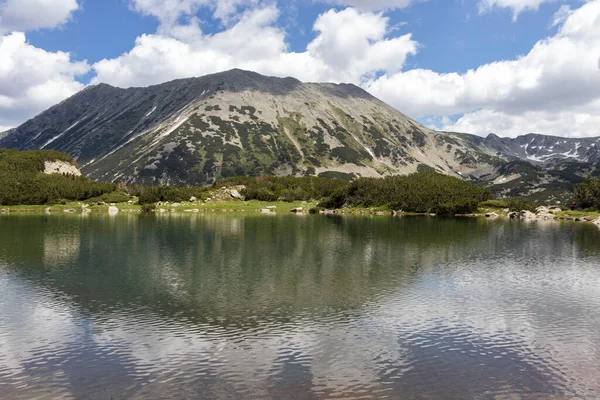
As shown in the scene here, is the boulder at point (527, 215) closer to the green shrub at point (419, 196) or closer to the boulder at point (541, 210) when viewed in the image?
the boulder at point (541, 210)

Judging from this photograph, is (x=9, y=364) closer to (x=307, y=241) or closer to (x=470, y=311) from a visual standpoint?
(x=470, y=311)

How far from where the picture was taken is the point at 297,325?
3297 cm

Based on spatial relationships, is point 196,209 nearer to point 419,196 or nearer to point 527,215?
point 419,196

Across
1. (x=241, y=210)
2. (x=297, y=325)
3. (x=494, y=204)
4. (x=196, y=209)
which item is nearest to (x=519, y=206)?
(x=494, y=204)

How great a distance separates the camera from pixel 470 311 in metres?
37.9

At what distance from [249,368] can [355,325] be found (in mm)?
10703

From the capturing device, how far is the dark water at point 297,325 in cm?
2336

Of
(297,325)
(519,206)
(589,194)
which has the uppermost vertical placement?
(589,194)

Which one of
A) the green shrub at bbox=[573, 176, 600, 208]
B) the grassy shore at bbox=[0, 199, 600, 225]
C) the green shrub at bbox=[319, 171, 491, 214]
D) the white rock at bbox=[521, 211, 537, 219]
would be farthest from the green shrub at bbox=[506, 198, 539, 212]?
the green shrub at bbox=[573, 176, 600, 208]

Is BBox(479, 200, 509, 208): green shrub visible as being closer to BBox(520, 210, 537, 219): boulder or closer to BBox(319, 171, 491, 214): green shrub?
BBox(319, 171, 491, 214): green shrub

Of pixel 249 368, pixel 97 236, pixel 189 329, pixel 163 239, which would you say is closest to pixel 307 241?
pixel 163 239

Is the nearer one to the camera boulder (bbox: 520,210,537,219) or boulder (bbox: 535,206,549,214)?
boulder (bbox: 520,210,537,219)

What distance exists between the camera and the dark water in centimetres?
2336

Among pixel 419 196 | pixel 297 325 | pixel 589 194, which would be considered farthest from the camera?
pixel 419 196
